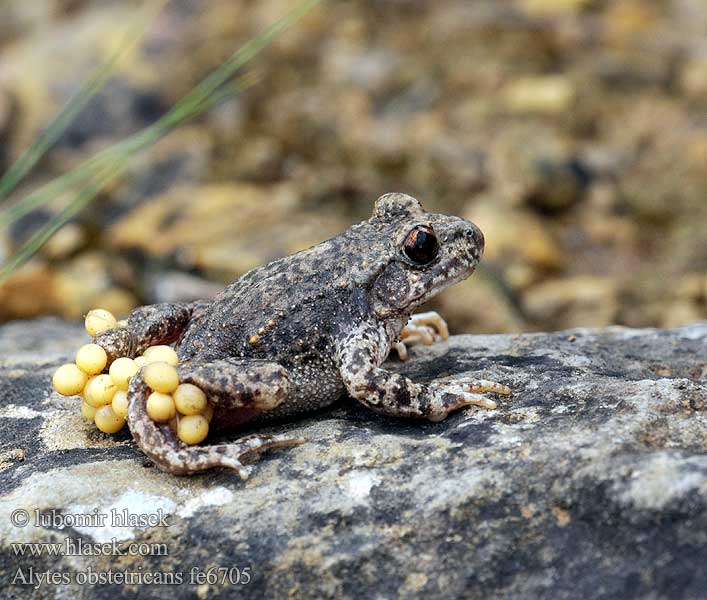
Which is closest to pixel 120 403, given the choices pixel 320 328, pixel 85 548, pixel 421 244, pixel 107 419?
pixel 107 419

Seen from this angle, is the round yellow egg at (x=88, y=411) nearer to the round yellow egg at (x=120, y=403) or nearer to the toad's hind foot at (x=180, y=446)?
the round yellow egg at (x=120, y=403)

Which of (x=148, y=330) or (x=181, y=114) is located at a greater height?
(x=181, y=114)

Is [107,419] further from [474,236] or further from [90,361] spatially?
[474,236]

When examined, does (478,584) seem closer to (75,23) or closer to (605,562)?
(605,562)

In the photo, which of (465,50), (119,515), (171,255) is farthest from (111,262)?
(119,515)

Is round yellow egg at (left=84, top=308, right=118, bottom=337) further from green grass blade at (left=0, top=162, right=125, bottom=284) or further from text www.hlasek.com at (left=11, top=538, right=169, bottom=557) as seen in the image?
text www.hlasek.com at (left=11, top=538, right=169, bottom=557)
